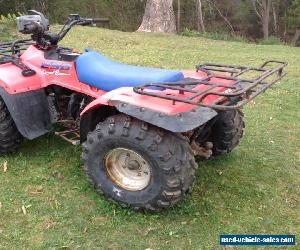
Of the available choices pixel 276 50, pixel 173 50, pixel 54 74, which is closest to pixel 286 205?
pixel 54 74

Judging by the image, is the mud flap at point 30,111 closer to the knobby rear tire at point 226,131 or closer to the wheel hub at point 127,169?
the wheel hub at point 127,169

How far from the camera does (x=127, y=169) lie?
12.8 ft

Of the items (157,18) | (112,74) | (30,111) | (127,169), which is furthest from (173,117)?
(157,18)

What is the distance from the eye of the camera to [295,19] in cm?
2753

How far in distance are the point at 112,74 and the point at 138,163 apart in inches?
33.5

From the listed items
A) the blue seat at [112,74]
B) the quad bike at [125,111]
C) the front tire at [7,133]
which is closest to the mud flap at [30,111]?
the quad bike at [125,111]

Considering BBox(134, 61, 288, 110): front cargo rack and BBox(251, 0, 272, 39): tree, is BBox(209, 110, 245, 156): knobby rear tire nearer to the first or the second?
BBox(134, 61, 288, 110): front cargo rack

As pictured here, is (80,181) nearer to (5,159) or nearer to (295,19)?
(5,159)

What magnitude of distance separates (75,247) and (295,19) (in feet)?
88.6

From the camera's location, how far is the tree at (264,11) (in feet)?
92.9

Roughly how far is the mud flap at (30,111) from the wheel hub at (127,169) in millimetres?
968

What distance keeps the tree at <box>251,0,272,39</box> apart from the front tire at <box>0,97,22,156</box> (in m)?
25.8

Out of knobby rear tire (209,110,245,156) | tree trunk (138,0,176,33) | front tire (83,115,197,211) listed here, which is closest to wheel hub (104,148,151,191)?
front tire (83,115,197,211)

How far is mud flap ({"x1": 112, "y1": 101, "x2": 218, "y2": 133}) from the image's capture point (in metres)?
3.31
